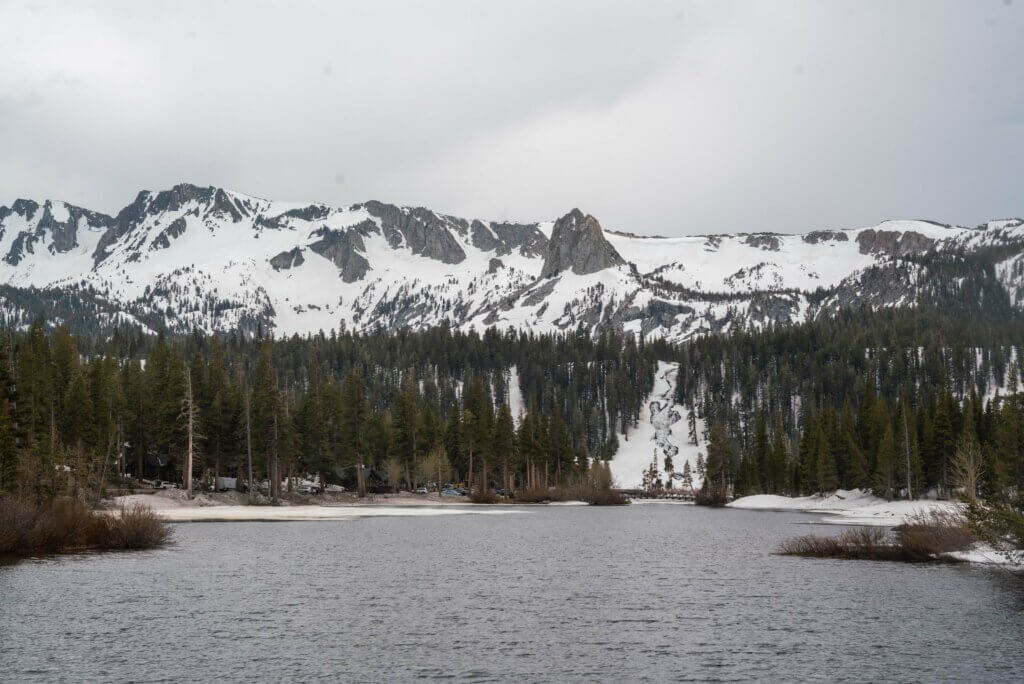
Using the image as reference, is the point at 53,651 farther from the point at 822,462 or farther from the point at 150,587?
the point at 822,462

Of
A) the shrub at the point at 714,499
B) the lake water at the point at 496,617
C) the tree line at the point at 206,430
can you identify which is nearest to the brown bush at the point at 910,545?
the lake water at the point at 496,617

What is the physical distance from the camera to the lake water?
25578mm

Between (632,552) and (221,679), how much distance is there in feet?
Result: 126

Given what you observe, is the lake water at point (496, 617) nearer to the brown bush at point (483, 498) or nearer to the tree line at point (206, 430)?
the tree line at point (206, 430)

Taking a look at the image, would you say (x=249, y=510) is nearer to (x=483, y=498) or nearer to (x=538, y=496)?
(x=483, y=498)

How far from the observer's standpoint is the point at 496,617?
110ft

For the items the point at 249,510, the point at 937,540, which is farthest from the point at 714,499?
the point at 937,540

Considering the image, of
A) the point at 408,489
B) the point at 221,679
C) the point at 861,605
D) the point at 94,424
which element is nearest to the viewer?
the point at 221,679

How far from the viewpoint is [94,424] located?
92.4 meters

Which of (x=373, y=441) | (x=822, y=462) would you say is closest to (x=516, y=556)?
(x=373, y=441)

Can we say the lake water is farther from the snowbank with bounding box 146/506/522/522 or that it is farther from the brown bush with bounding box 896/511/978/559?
the snowbank with bounding box 146/506/522/522

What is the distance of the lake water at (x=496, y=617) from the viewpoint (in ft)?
83.9

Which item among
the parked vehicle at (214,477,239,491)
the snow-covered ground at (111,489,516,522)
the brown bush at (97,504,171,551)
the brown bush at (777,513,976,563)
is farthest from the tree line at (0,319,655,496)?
the brown bush at (777,513,976,563)

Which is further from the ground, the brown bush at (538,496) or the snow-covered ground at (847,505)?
the brown bush at (538,496)
